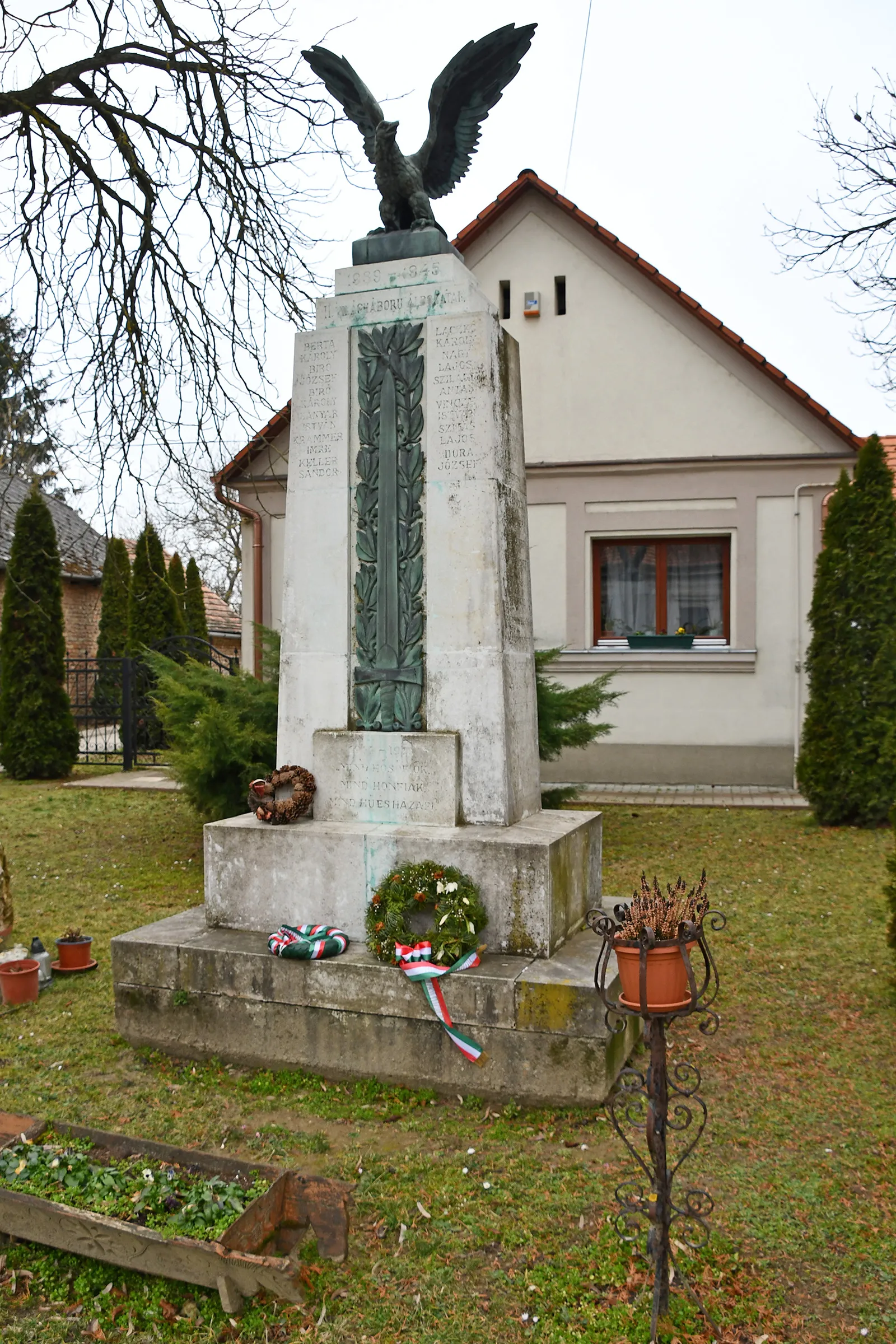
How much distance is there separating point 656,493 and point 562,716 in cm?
456

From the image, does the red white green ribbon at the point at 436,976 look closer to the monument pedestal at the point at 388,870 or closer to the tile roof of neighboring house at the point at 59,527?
the monument pedestal at the point at 388,870

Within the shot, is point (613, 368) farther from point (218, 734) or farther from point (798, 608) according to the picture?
point (218, 734)

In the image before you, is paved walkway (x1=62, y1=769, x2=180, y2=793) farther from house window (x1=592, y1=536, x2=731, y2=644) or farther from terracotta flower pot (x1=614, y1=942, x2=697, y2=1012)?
terracotta flower pot (x1=614, y1=942, x2=697, y2=1012)

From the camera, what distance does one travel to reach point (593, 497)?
12.4 m

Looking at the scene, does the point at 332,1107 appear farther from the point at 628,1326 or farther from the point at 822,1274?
the point at 822,1274

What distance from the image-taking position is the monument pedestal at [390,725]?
4.14 m

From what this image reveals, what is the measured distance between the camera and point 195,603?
80.5 ft

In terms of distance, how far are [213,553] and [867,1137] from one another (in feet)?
108

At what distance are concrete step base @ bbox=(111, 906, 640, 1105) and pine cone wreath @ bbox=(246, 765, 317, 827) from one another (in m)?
0.53

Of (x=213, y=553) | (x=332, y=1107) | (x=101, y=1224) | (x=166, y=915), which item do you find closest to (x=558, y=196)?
(x=166, y=915)

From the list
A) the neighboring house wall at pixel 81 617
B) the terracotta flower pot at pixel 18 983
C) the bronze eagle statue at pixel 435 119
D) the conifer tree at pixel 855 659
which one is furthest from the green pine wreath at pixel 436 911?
the neighboring house wall at pixel 81 617

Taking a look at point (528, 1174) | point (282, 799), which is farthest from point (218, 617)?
point (528, 1174)

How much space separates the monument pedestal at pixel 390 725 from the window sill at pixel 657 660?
7414mm

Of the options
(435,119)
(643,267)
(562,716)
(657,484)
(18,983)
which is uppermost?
(643,267)
